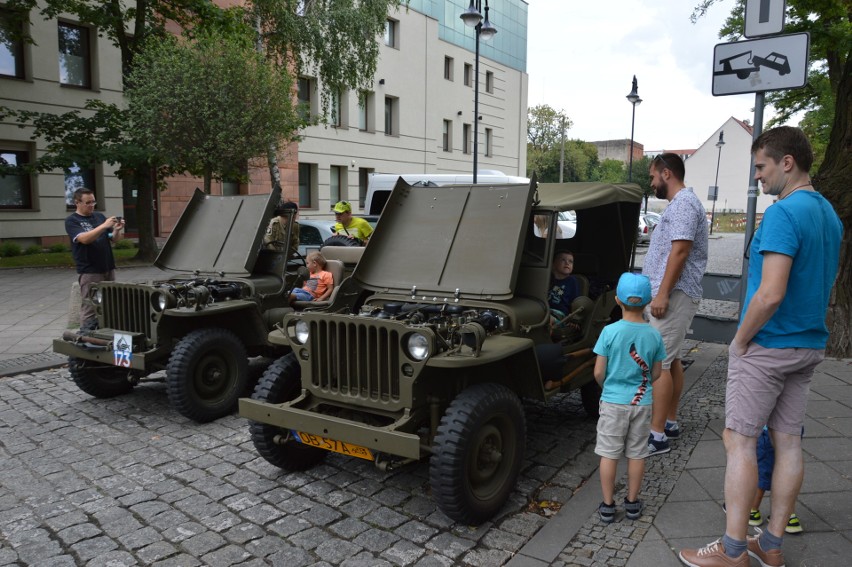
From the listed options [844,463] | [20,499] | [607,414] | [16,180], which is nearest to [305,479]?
[20,499]

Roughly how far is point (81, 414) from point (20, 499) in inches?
70.5

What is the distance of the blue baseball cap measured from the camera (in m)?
3.89

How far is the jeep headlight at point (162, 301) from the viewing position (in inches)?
223

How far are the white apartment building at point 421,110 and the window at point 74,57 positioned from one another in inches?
322

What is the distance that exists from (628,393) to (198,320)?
381cm

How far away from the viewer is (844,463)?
4.52 metres

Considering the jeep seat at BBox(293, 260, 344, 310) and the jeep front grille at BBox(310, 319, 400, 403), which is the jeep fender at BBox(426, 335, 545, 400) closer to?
the jeep front grille at BBox(310, 319, 400, 403)

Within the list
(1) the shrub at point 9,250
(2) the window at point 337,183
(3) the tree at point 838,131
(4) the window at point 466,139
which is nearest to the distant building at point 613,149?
(4) the window at point 466,139

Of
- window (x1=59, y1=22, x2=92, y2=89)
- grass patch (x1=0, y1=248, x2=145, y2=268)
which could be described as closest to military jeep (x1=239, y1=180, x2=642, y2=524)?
grass patch (x1=0, y1=248, x2=145, y2=268)

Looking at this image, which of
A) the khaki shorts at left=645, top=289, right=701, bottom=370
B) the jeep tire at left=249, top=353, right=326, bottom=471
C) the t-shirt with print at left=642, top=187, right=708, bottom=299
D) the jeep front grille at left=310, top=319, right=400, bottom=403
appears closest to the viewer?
the jeep front grille at left=310, top=319, right=400, bottom=403

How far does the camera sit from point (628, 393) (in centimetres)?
383

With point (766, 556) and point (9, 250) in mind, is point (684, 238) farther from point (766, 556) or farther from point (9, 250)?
point (9, 250)

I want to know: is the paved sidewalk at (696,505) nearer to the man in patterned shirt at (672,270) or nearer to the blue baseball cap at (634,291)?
the man in patterned shirt at (672,270)

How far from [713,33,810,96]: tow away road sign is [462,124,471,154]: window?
3415cm
